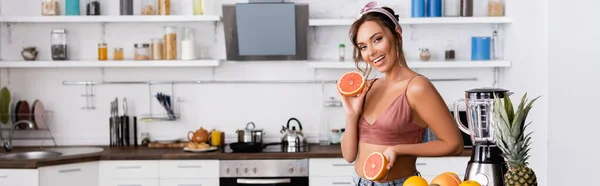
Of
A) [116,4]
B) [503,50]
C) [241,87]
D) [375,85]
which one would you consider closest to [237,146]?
[241,87]

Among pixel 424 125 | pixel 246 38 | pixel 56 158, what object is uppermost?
pixel 246 38

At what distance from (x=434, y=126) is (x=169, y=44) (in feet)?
11.0

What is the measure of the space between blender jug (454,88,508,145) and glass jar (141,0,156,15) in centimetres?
350

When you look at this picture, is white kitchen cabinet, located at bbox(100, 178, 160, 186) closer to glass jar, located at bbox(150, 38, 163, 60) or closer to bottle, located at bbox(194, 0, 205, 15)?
glass jar, located at bbox(150, 38, 163, 60)

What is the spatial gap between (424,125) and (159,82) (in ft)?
11.4

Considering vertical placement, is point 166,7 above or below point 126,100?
above

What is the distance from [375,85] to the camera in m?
3.13

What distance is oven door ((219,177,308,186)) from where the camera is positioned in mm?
5441

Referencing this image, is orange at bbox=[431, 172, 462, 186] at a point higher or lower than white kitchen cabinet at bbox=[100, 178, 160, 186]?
higher

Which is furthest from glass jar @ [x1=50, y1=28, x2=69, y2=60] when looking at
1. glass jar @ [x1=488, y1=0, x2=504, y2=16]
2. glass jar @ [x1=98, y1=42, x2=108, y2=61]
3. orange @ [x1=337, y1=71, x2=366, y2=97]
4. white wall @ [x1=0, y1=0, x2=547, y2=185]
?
orange @ [x1=337, y1=71, x2=366, y2=97]

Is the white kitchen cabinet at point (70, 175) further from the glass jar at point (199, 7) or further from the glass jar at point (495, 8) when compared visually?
the glass jar at point (495, 8)

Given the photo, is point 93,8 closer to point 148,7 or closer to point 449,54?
point 148,7

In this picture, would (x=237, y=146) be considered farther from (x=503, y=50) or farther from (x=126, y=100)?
(x=503, y=50)

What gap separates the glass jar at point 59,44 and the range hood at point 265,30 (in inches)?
48.0
